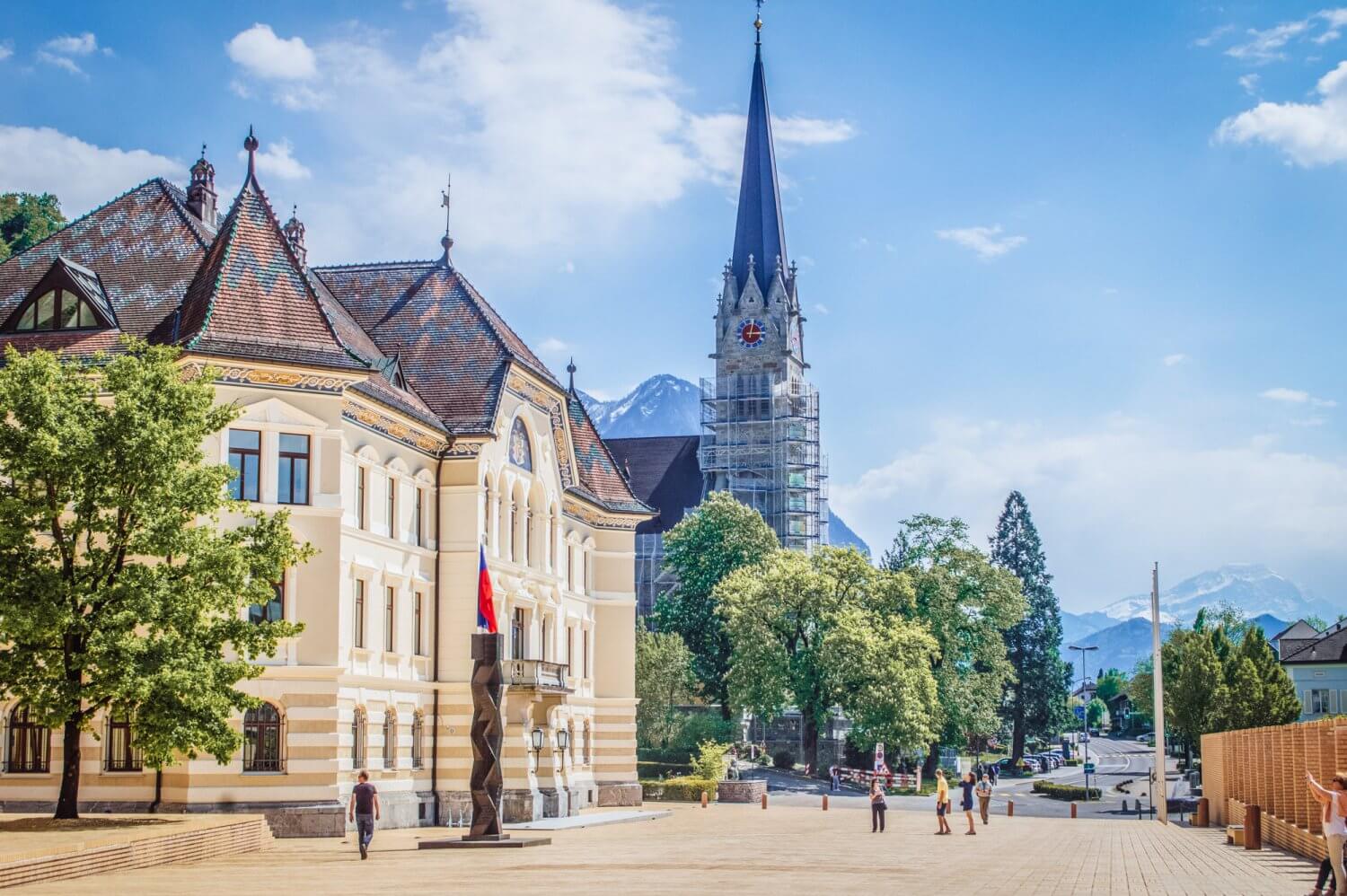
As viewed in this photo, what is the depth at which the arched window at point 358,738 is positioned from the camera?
44.5 metres

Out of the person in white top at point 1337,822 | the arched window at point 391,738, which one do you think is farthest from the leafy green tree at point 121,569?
the person in white top at point 1337,822

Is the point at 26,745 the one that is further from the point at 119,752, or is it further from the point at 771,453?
the point at 771,453

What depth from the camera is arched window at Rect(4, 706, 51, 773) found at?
1626 inches

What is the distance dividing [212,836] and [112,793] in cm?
853

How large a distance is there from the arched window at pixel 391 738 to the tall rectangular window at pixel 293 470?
25.2 ft

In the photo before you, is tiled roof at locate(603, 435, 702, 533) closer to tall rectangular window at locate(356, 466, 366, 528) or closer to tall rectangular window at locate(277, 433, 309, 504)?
tall rectangular window at locate(356, 466, 366, 528)

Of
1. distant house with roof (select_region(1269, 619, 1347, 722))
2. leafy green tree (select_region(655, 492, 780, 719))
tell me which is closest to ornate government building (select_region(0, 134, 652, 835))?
leafy green tree (select_region(655, 492, 780, 719))

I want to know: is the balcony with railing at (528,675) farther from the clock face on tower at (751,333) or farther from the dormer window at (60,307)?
the clock face on tower at (751,333)

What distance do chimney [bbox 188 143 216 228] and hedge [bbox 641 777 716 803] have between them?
31707 millimetres

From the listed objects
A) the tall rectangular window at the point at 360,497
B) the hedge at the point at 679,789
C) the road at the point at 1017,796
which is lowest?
the road at the point at 1017,796

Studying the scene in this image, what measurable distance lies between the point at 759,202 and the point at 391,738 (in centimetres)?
10484

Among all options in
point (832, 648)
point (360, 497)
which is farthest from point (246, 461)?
point (832, 648)

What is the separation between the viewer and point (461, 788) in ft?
163

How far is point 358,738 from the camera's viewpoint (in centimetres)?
4491
